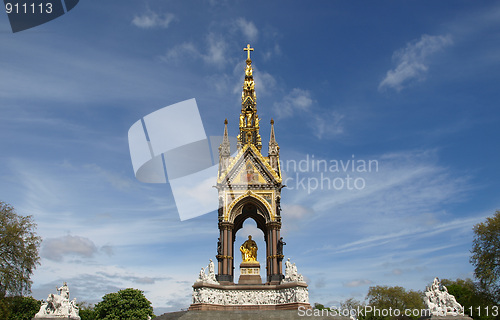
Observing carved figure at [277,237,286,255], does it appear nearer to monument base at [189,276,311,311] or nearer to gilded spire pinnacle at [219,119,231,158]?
monument base at [189,276,311,311]

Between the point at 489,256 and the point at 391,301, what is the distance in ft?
95.2

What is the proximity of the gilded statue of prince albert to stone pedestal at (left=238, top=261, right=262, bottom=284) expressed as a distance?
495 mm

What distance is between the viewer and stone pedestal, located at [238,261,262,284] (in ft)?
96.4

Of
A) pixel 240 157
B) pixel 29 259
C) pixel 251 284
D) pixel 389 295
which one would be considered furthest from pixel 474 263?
pixel 29 259

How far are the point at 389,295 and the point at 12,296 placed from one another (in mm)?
47398

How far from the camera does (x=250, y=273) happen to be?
1174 inches

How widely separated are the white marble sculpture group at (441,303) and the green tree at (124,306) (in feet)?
123

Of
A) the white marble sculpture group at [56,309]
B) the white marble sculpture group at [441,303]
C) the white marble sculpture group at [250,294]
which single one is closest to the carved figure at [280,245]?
the white marble sculpture group at [250,294]

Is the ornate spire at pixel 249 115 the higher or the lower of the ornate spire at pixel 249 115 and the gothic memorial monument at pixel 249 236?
the higher

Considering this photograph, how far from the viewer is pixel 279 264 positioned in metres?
29.0

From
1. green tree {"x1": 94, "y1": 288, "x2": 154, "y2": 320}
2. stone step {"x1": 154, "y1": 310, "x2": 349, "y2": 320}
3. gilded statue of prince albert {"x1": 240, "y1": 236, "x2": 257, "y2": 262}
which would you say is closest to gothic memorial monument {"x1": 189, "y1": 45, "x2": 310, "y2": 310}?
gilded statue of prince albert {"x1": 240, "y1": 236, "x2": 257, "y2": 262}

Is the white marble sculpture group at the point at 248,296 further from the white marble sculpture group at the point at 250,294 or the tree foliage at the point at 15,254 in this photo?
the tree foliage at the point at 15,254

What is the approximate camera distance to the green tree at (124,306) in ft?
166

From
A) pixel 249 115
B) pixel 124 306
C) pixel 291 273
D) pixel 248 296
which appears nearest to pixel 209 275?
pixel 248 296
